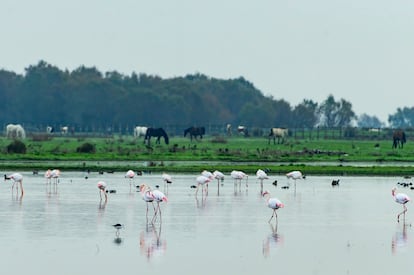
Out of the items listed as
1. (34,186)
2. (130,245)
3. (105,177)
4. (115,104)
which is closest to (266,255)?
(130,245)

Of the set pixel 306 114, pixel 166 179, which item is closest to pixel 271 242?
pixel 166 179

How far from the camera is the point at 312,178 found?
44.3m

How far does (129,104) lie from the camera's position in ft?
504

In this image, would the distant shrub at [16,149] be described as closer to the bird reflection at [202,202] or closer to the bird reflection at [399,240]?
the bird reflection at [202,202]

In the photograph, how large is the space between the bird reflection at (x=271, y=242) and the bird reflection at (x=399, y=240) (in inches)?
90.4

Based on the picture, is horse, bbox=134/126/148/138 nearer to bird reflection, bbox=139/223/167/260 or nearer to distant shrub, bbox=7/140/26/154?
distant shrub, bbox=7/140/26/154

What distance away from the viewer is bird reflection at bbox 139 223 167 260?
835 inches

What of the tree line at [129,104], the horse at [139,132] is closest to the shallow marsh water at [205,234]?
the horse at [139,132]

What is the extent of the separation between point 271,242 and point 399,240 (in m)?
2.83

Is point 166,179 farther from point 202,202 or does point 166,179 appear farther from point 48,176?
point 202,202

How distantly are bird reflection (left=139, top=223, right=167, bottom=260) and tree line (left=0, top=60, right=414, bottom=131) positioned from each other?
121109mm

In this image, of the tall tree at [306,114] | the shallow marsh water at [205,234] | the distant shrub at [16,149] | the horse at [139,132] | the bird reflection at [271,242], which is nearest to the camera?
the shallow marsh water at [205,234]

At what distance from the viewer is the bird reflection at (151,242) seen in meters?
21.2

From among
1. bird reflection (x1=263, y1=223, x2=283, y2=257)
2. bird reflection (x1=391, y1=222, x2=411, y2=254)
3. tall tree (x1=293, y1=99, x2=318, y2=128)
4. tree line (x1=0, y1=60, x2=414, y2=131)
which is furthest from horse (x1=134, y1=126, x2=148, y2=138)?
bird reflection (x1=263, y1=223, x2=283, y2=257)
